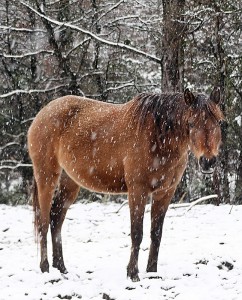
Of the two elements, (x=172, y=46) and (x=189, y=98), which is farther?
(x=172, y=46)

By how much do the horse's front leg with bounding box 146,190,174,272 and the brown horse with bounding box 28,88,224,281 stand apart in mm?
11

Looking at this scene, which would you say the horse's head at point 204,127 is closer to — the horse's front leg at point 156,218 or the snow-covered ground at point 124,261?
the horse's front leg at point 156,218

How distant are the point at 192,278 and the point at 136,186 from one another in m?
1.12

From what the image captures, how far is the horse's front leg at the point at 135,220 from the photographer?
16.0 ft

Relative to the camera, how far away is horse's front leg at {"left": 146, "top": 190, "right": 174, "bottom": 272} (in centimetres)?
519

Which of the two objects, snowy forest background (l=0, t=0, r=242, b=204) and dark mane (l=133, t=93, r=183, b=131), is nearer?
dark mane (l=133, t=93, r=183, b=131)

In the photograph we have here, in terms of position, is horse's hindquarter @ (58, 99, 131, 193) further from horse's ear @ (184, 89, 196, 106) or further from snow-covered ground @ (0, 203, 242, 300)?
snow-covered ground @ (0, 203, 242, 300)

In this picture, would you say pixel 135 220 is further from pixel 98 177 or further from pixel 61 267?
pixel 61 267

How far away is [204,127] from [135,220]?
1215mm

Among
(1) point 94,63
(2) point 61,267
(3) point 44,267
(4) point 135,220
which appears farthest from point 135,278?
(1) point 94,63

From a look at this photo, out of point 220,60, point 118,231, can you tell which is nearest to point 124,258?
point 118,231

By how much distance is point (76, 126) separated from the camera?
552cm

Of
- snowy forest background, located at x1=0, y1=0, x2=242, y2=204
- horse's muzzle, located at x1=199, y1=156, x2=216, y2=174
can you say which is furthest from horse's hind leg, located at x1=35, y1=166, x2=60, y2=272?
snowy forest background, located at x1=0, y1=0, x2=242, y2=204

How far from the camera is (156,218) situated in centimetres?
525
